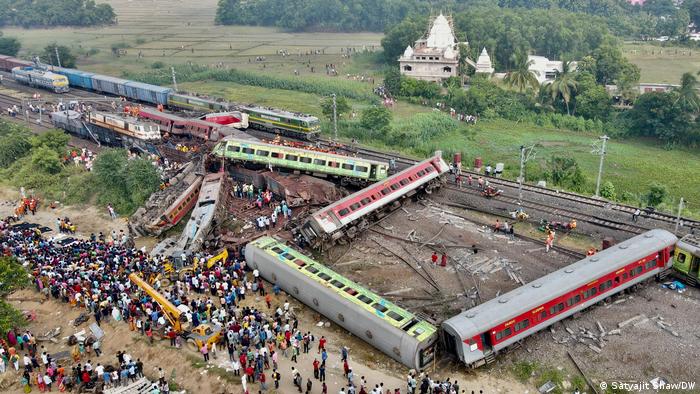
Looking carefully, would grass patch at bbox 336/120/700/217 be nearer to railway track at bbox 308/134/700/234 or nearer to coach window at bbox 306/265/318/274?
railway track at bbox 308/134/700/234

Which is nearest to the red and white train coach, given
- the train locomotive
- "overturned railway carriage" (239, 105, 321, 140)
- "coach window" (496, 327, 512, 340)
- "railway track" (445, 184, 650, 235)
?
"railway track" (445, 184, 650, 235)

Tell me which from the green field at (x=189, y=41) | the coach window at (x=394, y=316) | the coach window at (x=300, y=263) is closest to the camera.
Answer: the coach window at (x=394, y=316)

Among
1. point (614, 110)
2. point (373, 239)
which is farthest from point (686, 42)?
point (373, 239)

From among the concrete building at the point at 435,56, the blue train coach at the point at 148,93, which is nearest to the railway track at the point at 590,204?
the blue train coach at the point at 148,93

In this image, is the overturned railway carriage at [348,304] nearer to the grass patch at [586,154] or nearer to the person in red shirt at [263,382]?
the person in red shirt at [263,382]

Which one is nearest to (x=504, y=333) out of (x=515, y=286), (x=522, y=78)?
(x=515, y=286)

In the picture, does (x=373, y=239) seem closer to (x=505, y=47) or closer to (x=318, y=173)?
(x=318, y=173)

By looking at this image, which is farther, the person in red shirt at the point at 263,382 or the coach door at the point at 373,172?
the coach door at the point at 373,172
